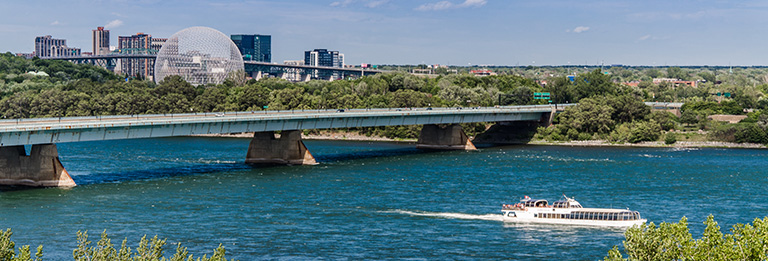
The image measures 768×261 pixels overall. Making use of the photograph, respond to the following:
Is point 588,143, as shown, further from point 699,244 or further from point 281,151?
point 699,244

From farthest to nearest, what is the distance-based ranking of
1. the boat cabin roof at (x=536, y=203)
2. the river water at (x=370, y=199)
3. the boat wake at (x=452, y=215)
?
the boat cabin roof at (x=536, y=203)
the boat wake at (x=452, y=215)
the river water at (x=370, y=199)

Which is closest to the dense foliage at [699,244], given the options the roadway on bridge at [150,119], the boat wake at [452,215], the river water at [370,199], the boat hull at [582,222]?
the river water at [370,199]

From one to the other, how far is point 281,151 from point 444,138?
40.2 m

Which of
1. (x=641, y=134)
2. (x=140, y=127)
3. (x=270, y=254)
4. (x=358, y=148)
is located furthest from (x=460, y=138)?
(x=270, y=254)

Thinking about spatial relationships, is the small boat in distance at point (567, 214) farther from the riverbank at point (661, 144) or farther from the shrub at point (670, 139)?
the shrub at point (670, 139)

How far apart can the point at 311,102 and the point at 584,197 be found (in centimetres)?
11293

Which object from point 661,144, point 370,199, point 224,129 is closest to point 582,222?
point 370,199

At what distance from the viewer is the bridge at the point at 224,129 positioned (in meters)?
93.6

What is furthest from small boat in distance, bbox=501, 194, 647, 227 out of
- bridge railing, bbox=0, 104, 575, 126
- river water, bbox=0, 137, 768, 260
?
bridge railing, bbox=0, 104, 575, 126

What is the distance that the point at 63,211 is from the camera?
77.8 m

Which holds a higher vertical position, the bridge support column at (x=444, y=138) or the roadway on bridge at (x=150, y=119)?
the roadway on bridge at (x=150, y=119)

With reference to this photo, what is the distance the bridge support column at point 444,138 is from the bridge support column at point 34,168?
72.9 m

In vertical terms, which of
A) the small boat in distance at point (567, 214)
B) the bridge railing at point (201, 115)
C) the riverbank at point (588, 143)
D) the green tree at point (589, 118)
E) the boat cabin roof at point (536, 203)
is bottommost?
the riverbank at point (588, 143)

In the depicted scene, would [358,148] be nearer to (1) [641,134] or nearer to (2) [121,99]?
(1) [641,134]
